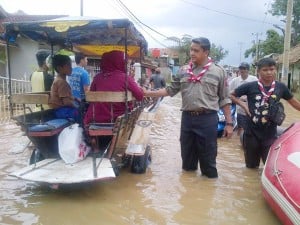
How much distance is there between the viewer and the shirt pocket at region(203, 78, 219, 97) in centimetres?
533

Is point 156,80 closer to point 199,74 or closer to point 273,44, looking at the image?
point 199,74

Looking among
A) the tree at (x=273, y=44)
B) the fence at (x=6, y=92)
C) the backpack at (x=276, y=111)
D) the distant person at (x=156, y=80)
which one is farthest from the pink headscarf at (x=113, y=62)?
the tree at (x=273, y=44)

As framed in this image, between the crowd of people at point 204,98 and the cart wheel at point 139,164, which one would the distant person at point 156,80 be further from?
the crowd of people at point 204,98

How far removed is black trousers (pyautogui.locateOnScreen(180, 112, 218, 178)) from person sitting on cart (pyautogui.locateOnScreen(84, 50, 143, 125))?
808 mm

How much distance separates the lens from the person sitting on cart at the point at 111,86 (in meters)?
5.51

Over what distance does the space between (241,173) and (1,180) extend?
11.7 ft

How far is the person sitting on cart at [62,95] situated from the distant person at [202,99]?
1.51 metres

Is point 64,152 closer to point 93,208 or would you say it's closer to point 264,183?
point 93,208

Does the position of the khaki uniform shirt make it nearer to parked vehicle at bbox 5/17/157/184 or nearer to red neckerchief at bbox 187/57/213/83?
red neckerchief at bbox 187/57/213/83

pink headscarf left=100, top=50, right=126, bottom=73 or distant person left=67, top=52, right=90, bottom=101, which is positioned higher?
pink headscarf left=100, top=50, right=126, bottom=73

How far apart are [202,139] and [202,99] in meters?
0.57

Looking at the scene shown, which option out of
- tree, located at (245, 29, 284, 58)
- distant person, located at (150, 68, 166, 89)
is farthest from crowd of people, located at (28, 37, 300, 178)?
tree, located at (245, 29, 284, 58)

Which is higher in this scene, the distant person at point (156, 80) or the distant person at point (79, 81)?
the distant person at point (79, 81)

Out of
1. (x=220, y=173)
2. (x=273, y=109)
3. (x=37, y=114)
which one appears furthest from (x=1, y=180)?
(x=273, y=109)
